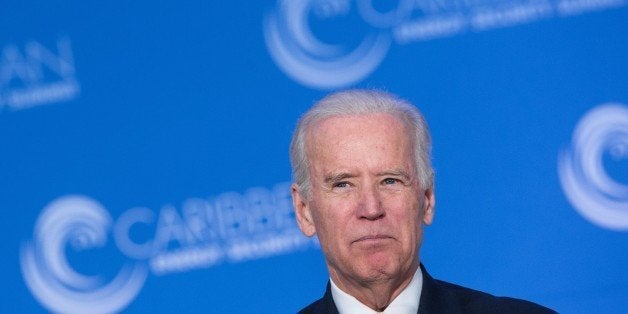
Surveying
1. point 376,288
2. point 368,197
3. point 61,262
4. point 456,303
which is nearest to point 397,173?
point 368,197

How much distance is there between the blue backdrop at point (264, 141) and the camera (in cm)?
414

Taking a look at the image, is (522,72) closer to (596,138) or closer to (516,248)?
(596,138)

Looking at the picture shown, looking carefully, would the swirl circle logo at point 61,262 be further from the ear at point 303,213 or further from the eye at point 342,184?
the eye at point 342,184

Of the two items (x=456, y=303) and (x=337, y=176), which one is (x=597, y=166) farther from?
(x=337, y=176)

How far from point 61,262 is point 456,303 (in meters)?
2.18

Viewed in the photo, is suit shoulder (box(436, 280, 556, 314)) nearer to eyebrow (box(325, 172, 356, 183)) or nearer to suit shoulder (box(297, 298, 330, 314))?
suit shoulder (box(297, 298, 330, 314))

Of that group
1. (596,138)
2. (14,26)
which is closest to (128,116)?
(14,26)

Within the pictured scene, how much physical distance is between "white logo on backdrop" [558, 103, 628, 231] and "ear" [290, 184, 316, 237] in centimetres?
145

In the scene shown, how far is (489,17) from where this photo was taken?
419 cm

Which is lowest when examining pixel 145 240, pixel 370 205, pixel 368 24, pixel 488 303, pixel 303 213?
pixel 488 303

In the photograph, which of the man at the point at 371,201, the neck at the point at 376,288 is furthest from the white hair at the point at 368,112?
the neck at the point at 376,288

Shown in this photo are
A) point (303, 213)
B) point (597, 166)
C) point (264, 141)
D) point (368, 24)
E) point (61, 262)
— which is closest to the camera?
point (303, 213)

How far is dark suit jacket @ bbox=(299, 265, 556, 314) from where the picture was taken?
288 cm

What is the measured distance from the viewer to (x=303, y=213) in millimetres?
2977
